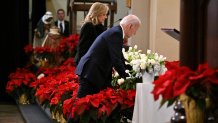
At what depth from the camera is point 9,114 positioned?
846 centimetres

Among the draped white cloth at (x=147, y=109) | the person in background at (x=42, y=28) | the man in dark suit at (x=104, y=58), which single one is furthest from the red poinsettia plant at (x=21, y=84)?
the draped white cloth at (x=147, y=109)

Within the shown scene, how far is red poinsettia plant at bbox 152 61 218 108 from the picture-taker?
2.23 metres

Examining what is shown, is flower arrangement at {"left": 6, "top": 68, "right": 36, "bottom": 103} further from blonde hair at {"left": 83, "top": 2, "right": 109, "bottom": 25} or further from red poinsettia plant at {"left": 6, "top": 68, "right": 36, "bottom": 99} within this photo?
blonde hair at {"left": 83, "top": 2, "right": 109, "bottom": 25}

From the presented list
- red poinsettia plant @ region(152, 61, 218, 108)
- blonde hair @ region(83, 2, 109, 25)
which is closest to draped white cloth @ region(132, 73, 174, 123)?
blonde hair @ region(83, 2, 109, 25)

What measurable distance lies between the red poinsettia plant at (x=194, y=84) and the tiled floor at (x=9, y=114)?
554 cm

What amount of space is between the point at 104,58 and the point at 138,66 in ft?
1.03

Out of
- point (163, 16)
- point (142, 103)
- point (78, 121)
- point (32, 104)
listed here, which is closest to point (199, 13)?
point (142, 103)

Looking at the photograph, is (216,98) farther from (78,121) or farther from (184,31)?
(78,121)

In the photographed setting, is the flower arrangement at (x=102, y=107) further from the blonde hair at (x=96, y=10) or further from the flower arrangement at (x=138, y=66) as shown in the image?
the blonde hair at (x=96, y=10)

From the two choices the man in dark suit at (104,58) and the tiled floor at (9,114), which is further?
the tiled floor at (9,114)

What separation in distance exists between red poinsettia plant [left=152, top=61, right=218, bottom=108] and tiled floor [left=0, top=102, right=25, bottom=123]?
554 centimetres

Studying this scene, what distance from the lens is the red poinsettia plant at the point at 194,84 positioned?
2.23 meters

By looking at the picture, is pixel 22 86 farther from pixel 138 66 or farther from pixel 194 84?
pixel 194 84

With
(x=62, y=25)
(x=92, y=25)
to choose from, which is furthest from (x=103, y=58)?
(x=62, y=25)
